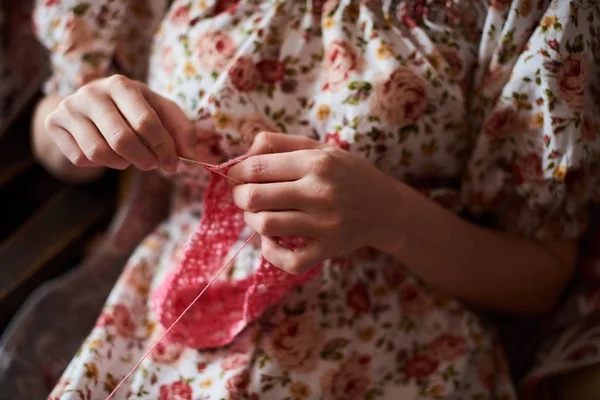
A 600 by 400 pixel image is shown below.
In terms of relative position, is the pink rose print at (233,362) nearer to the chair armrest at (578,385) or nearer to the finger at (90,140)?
the finger at (90,140)

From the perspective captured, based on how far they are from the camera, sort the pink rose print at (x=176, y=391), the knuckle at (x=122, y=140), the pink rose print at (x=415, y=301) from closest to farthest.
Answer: the knuckle at (x=122, y=140) → the pink rose print at (x=176, y=391) → the pink rose print at (x=415, y=301)

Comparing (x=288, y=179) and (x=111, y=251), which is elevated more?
(x=288, y=179)

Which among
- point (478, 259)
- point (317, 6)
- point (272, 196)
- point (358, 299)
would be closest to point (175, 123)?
point (272, 196)

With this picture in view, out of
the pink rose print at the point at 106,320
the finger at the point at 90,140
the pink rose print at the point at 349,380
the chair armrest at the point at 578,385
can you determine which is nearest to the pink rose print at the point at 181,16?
the finger at the point at 90,140

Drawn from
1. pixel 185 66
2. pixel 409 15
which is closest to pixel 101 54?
pixel 185 66

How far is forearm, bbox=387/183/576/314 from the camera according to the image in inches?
28.4

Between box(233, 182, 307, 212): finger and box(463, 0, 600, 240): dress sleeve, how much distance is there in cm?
30

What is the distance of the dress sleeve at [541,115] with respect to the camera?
66cm

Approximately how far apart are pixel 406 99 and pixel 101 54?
0.48 m

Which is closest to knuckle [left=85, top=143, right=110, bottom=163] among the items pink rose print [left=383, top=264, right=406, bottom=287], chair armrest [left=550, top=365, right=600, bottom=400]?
pink rose print [left=383, top=264, right=406, bottom=287]

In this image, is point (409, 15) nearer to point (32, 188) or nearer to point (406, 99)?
point (406, 99)

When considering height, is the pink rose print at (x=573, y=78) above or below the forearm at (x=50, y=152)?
above

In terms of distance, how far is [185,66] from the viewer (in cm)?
75

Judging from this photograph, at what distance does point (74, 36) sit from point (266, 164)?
42 centimetres
